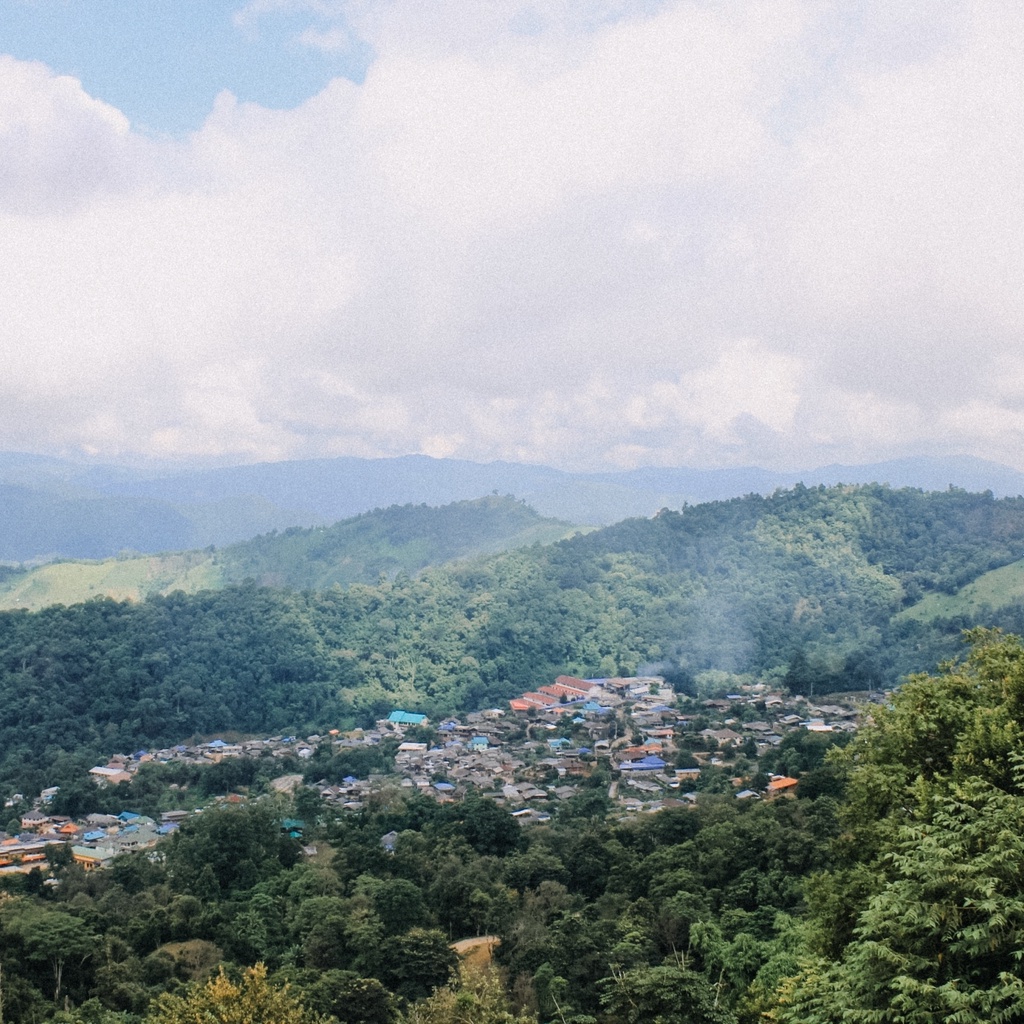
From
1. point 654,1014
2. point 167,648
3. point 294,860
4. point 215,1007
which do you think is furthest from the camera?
point 167,648

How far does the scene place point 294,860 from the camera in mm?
24703

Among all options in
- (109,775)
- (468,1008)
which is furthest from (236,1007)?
(109,775)

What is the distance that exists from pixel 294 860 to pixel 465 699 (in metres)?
27.0

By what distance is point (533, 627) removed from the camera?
56750 mm

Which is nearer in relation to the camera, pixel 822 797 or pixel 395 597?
pixel 822 797

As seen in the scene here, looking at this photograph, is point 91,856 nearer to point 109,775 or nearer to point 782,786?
point 109,775

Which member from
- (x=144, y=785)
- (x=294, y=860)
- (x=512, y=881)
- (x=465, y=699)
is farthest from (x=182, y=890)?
(x=465, y=699)

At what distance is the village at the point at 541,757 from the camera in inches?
1188

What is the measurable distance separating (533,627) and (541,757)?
18504mm

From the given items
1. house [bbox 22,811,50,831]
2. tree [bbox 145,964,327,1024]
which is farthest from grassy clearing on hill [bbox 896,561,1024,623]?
tree [bbox 145,964,327,1024]

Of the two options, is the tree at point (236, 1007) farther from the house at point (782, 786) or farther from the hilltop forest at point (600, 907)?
the house at point (782, 786)

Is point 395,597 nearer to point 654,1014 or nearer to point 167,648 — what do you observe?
point 167,648

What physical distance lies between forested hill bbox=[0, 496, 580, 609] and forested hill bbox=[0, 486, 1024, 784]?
18827 millimetres

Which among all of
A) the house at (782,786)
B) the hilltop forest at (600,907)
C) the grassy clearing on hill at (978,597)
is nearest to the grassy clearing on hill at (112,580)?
the grassy clearing on hill at (978,597)
